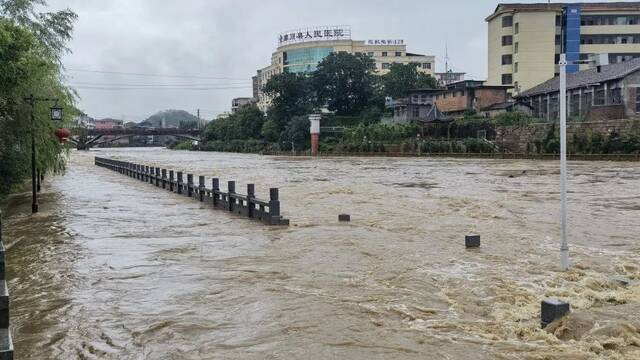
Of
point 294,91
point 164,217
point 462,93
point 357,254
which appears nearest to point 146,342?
point 357,254

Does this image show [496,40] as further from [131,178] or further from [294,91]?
[131,178]

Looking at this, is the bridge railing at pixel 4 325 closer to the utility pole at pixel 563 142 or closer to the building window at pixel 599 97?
the utility pole at pixel 563 142

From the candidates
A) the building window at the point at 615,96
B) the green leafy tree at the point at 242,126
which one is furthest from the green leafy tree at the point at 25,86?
the green leafy tree at the point at 242,126

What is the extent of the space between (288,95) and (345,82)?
27.9 feet

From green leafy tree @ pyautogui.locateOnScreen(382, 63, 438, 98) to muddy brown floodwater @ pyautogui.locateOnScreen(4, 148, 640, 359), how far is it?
220 ft

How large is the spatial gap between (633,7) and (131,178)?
2369 inches

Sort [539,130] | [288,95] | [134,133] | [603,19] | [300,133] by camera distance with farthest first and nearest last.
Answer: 1. [134,133]
2. [288,95]
3. [300,133]
4. [603,19]
5. [539,130]

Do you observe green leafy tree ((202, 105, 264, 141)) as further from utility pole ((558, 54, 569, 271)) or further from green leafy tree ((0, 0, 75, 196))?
utility pole ((558, 54, 569, 271))

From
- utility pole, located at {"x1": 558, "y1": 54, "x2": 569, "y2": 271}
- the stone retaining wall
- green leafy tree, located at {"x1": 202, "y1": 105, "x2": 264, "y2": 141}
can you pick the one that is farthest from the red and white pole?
utility pole, located at {"x1": 558, "y1": 54, "x2": 569, "y2": 271}

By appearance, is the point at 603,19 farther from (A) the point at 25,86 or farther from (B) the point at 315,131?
(A) the point at 25,86

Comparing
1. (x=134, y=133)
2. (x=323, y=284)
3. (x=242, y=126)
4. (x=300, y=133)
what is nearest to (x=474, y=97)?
(x=300, y=133)

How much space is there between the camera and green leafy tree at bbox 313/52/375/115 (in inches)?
3356

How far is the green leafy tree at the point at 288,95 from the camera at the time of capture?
286 feet

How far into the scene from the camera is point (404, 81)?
278 feet
